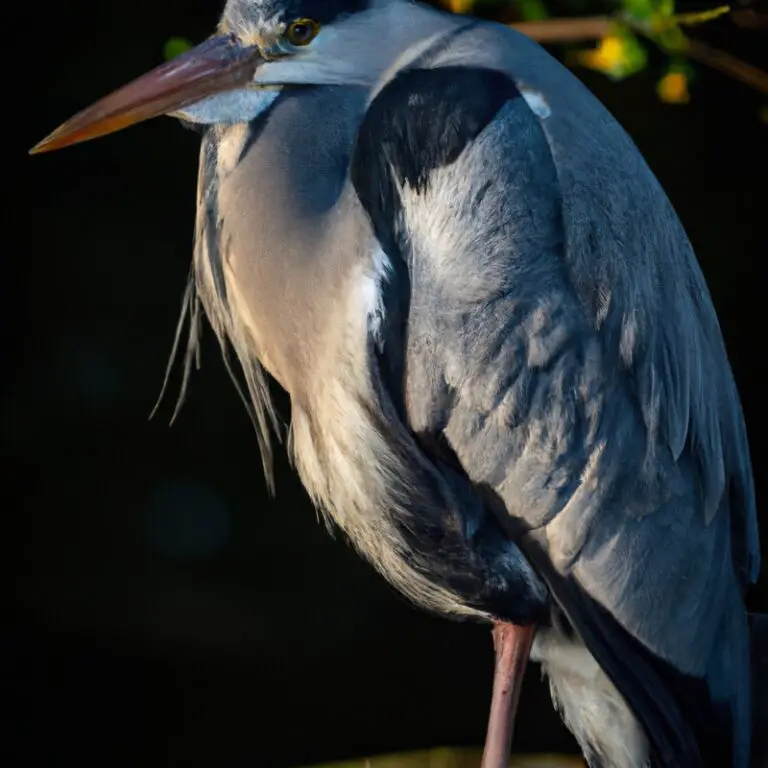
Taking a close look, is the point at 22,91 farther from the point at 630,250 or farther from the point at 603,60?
the point at 630,250

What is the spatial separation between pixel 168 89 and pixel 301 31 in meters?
0.18

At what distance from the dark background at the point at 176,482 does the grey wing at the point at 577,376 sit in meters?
1.46

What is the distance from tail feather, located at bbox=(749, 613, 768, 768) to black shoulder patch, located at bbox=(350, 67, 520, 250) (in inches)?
27.5

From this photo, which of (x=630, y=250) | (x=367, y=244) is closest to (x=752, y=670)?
Result: (x=630, y=250)

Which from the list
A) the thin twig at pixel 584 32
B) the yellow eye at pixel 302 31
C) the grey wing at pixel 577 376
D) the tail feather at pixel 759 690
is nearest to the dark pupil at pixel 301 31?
the yellow eye at pixel 302 31

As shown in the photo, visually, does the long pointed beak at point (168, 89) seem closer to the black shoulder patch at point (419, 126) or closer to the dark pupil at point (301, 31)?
the dark pupil at point (301, 31)

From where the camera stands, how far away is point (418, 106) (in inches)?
60.1

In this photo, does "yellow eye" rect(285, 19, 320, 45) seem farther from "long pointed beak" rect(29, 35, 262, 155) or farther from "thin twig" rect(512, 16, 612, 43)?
"thin twig" rect(512, 16, 612, 43)

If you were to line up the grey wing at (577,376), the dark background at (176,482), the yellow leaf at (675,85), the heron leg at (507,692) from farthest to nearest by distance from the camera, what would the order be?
the dark background at (176,482) < the yellow leaf at (675,85) < the heron leg at (507,692) < the grey wing at (577,376)

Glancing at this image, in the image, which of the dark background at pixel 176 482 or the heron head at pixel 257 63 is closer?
the heron head at pixel 257 63

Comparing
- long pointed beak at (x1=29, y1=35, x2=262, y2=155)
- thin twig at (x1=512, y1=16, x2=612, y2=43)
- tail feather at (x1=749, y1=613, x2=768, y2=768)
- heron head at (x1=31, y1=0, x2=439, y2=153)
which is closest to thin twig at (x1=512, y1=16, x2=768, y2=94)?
thin twig at (x1=512, y1=16, x2=612, y2=43)

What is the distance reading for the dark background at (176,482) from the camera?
303 centimetres

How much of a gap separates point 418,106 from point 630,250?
0.29 m

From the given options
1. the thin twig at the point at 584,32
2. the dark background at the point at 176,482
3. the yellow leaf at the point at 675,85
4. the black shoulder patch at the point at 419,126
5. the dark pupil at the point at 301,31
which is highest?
the thin twig at the point at 584,32
